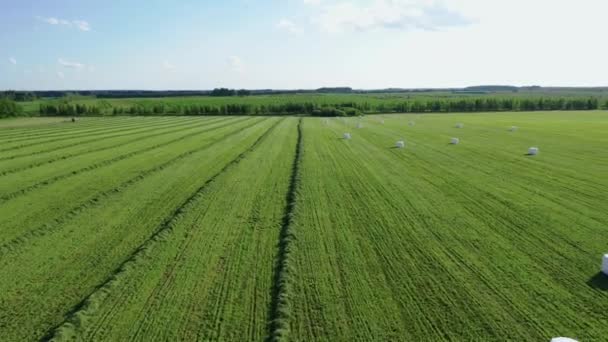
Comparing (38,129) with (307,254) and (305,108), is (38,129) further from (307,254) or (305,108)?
(305,108)

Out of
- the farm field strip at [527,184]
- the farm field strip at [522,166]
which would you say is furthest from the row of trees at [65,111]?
the farm field strip at [527,184]

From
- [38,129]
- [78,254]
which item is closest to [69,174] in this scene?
[78,254]

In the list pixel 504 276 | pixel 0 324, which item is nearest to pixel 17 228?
pixel 0 324

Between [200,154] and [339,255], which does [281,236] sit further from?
[200,154]

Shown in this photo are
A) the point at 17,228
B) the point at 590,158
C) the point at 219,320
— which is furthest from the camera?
the point at 590,158

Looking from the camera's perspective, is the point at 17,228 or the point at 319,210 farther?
the point at 319,210

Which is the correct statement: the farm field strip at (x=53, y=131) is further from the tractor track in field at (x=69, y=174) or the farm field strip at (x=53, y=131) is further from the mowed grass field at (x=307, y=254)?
the mowed grass field at (x=307, y=254)

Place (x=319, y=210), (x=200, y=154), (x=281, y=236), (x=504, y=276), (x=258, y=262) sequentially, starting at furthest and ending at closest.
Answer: (x=200, y=154), (x=319, y=210), (x=281, y=236), (x=258, y=262), (x=504, y=276)
